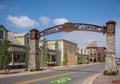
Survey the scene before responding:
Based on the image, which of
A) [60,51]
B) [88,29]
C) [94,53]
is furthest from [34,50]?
[94,53]

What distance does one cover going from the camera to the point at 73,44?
84188 mm

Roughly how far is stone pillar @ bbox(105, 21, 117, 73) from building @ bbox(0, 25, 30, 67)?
60.1ft

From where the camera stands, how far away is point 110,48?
1136 inches

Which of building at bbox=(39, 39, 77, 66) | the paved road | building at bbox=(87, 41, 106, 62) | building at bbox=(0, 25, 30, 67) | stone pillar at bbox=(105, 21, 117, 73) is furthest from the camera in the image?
building at bbox=(87, 41, 106, 62)

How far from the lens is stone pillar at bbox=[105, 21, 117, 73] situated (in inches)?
1120

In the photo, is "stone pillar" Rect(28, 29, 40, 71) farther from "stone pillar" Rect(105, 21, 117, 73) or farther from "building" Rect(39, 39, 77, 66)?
"building" Rect(39, 39, 77, 66)

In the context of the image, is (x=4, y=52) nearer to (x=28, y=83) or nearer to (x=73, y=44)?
(x=28, y=83)

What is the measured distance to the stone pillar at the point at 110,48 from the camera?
1120 inches

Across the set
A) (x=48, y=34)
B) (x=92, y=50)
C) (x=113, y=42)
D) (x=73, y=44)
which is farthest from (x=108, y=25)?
(x=92, y=50)

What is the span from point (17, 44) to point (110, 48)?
67.4 feet

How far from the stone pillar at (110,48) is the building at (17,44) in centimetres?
1832

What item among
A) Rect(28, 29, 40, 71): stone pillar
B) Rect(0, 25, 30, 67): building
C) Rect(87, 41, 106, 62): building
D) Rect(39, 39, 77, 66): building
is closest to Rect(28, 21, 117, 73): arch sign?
Rect(28, 29, 40, 71): stone pillar

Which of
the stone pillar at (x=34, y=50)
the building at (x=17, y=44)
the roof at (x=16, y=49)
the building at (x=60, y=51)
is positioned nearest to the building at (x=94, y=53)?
the building at (x=60, y=51)

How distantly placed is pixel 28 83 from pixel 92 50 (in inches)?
5501
